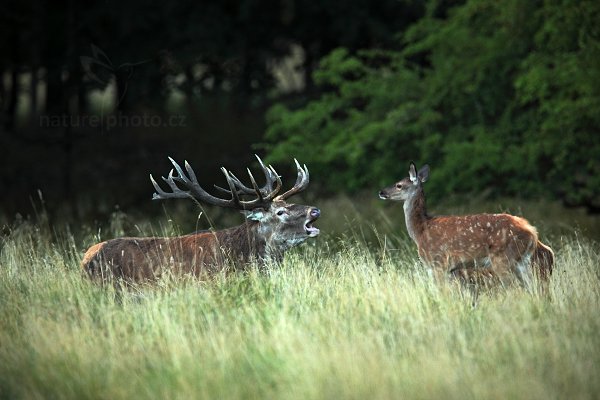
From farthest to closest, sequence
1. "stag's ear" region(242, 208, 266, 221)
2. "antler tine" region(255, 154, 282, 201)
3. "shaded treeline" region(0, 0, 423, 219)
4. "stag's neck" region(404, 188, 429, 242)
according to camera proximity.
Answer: "shaded treeline" region(0, 0, 423, 219) → "stag's neck" region(404, 188, 429, 242) → "antler tine" region(255, 154, 282, 201) → "stag's ear" region(242, 208, 266, 221)

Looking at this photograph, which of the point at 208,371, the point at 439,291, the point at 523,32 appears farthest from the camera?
the point at 523,32

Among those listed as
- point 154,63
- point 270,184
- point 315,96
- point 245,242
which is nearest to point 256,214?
point 245,242

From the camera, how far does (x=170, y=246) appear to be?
9.09 m

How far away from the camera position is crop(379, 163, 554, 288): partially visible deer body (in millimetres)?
8938

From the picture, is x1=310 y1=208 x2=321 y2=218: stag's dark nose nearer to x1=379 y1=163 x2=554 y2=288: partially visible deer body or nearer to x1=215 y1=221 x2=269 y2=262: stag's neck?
x1=215 y1=221 x2=269 y2=262: stag's neck

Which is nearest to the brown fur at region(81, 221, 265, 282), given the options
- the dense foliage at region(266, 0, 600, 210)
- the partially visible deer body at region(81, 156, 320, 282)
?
the partially visible deer body at region(81, 156, 320, 282)

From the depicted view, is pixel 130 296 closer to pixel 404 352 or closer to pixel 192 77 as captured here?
pixel 404 352

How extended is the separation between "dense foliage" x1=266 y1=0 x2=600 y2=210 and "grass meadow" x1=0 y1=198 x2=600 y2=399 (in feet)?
20.4

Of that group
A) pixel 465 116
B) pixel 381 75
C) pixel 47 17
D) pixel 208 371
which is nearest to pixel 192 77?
pixel 47 17

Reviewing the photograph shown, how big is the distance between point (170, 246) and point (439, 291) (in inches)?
93.6

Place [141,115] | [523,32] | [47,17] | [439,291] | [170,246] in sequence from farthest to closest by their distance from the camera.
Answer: [141,115], [47,17], [523,32], [170,246], [439,291]

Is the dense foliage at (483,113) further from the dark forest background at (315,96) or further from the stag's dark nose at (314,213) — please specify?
the stag's dark nose at (314,213)

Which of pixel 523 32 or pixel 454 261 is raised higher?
pixel 523 32

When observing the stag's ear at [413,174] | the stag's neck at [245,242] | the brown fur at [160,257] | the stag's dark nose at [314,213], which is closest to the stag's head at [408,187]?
the stag's ear at [413,174]
